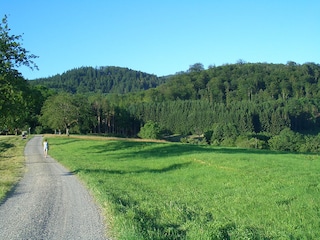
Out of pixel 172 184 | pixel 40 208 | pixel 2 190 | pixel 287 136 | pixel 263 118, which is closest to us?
pixel 40 208

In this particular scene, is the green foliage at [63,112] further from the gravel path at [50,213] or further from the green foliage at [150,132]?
the gravel path at [50,213]

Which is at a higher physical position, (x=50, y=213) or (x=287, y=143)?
(x=50, y=213)

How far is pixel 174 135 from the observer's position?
15512 centimetres

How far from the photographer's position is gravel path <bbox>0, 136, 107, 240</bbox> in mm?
8711

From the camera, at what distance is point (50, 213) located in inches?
427

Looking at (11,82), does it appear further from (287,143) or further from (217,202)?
(287,143)

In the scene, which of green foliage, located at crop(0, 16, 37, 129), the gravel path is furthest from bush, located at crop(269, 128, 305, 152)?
the gravel path

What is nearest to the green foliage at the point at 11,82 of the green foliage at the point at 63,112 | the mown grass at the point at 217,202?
the mown grass at the point at 217,202

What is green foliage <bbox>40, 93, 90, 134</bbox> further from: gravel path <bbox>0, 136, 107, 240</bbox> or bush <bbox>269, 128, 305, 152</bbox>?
gravel path <bbox>0, 136, 107, 240</bbox>

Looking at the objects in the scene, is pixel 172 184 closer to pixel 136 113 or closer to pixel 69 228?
pixel 69 228

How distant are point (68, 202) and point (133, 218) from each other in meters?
3.44

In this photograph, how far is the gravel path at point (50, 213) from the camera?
28.6 ft

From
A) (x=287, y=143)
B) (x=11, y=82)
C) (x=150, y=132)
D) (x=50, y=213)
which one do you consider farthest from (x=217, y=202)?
(x=150, y=132)

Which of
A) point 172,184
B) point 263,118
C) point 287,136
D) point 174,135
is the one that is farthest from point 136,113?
point 172,184
